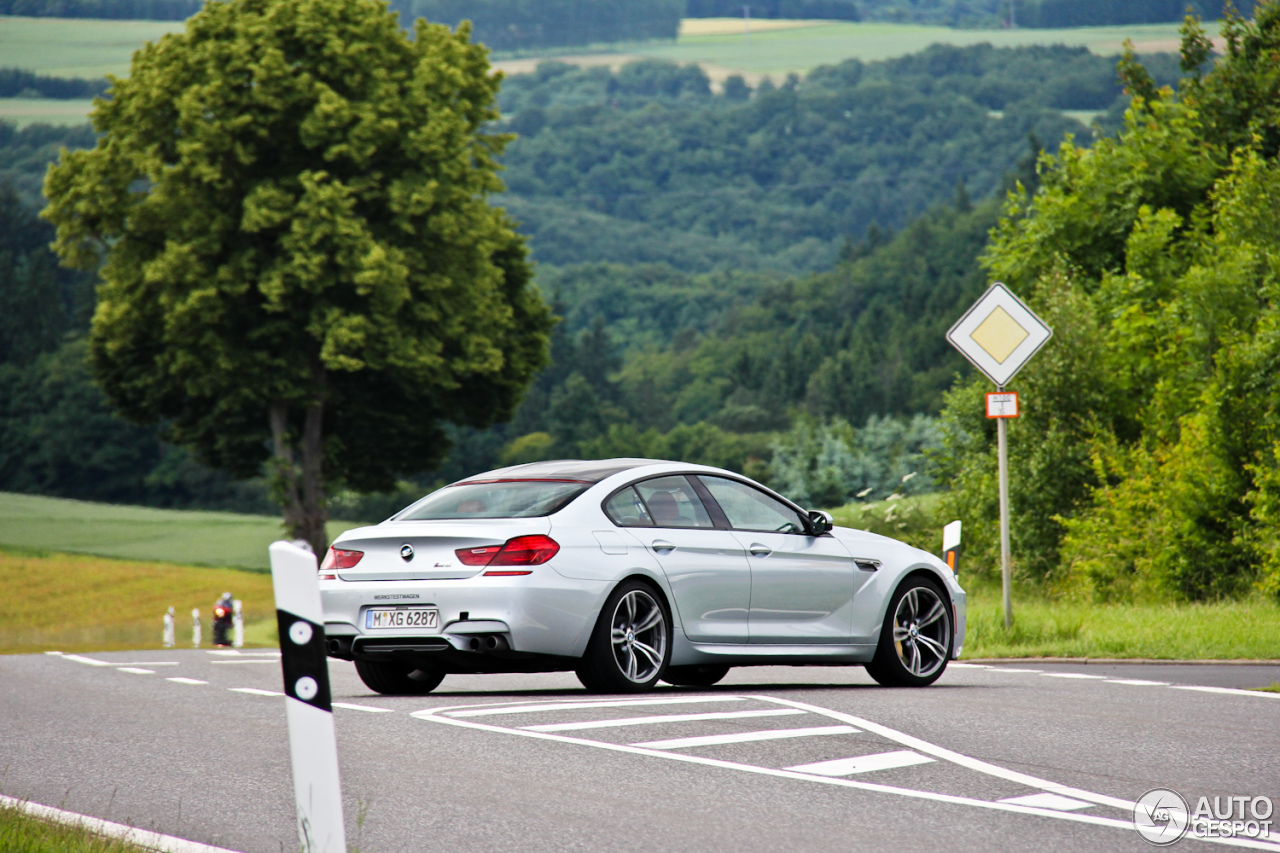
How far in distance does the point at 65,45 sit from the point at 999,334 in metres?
141

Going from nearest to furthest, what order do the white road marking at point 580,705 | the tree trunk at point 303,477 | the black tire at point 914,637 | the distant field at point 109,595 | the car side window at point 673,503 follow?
the white road marking at point 580,705 < the car side window at point 673,503 < the black tire at point 914,637 < the tree trunk at point 303,477 < the distant field at point 109,595

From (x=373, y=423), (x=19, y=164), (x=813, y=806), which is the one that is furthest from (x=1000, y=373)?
(x=19, y=164)

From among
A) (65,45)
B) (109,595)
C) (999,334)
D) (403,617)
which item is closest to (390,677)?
(403,617)

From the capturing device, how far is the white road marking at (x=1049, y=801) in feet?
21.6

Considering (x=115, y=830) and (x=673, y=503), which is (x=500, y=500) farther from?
(x=115, y=830)

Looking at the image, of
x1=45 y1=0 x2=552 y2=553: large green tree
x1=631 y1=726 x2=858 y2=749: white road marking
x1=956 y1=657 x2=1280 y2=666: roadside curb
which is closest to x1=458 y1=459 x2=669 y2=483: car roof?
x1=631 y1=726 x2=858 y2=749: white road marking

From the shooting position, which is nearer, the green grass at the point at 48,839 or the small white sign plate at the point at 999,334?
the green grass at the point at 48,839

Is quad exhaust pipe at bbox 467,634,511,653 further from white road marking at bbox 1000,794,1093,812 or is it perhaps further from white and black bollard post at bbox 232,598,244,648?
white and black bollard post at bbox 232,598,244,648

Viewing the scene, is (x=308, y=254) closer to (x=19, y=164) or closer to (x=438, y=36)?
(x=438, y=36)

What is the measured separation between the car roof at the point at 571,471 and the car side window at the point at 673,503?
16 centimetres

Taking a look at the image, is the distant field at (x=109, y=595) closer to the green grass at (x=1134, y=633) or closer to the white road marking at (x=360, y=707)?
the green grass at (x=1134, y=633)

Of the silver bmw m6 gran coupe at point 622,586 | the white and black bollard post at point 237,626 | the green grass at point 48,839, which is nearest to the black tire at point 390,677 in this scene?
the silver bmw m6 gran coupe at point 622,586

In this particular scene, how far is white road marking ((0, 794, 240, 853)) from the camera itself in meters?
5.74

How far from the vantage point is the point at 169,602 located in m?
58.8
